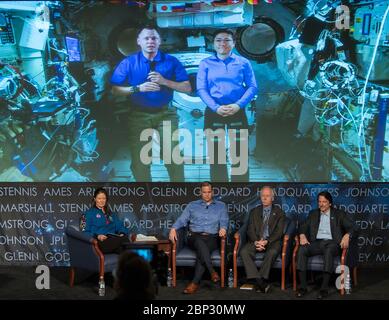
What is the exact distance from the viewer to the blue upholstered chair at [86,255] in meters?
6.18

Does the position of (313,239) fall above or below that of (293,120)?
below

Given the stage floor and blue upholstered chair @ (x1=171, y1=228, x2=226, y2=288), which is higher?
blue upholstered chair @ (x1=171, y1=228, x2=226, y2=288)

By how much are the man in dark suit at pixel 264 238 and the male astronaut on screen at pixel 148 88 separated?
42.8 inches

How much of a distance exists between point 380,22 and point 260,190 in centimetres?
234

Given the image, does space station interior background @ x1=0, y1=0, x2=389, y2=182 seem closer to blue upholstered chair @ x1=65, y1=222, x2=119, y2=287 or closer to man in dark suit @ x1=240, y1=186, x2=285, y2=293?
man in dark suit @ x1=240, y1=186, x2=285, y2=293

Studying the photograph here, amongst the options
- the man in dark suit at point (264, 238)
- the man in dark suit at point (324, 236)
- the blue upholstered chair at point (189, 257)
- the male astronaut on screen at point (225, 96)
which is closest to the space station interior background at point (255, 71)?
the male astronaut on screen at point (225, 96)

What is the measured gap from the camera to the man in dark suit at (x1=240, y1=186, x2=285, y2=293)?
6293 millimetres

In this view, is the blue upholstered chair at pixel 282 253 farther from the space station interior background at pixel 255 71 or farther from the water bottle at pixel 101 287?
the water bottle at pixel 101 287

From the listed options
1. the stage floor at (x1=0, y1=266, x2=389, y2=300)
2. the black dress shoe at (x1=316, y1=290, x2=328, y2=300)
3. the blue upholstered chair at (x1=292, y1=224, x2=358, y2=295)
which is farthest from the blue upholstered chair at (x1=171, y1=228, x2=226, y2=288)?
the black dress shoe at (x1=316, y1=290, x2=328, y2=300)

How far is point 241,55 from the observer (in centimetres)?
714

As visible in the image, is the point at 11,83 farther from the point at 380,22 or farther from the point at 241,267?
the point at 380,22

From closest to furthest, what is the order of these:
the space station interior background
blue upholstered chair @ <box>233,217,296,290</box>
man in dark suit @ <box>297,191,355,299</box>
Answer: man in dark suit @ <box>297,191,355,299</box>, blue upholstered chair @ <box>233,217,296,290</box>, the space station interior background

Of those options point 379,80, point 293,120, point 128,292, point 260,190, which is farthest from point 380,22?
point 128,292

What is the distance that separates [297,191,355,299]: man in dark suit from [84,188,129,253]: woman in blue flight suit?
1839 millimetres
